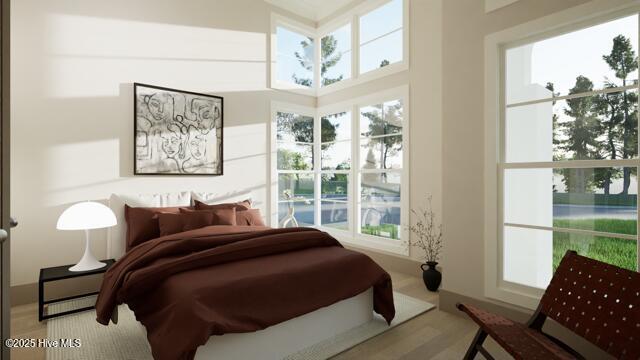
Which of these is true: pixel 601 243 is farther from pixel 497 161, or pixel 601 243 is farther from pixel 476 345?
pixel 476 345

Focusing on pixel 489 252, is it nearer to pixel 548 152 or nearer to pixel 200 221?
pixel 548 152

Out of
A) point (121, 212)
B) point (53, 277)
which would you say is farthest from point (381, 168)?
point (53, 277)

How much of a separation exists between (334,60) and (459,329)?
13.9 feet

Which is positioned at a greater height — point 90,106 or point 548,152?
point 90,106

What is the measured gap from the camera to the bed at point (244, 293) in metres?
1.79

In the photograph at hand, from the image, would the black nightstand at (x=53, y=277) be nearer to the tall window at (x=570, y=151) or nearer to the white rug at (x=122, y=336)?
the white rug at (x=122, y=336)

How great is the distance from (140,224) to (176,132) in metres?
1.28

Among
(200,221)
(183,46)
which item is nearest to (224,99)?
(183,46)

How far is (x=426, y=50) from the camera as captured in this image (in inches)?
156

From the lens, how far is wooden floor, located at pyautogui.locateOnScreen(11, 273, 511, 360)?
2.23m

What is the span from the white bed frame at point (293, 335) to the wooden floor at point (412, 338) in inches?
8.0

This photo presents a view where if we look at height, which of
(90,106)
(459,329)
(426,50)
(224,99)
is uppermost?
(426,50)

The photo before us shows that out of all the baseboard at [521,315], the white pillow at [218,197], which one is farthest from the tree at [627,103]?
the white pillow at [218,197]

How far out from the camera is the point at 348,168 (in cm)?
502
